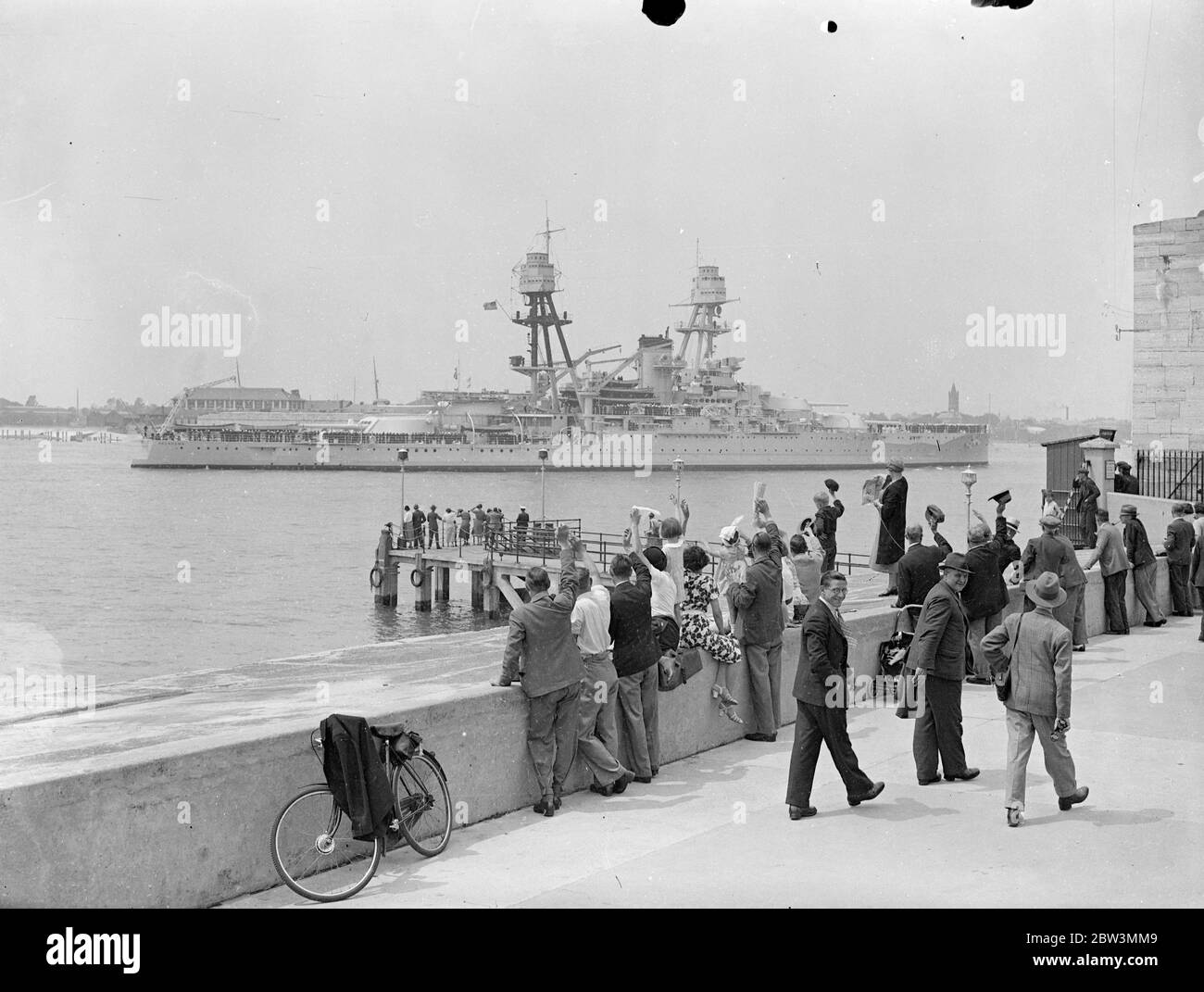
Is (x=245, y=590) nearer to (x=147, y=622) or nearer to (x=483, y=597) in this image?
(x=147, y=622)

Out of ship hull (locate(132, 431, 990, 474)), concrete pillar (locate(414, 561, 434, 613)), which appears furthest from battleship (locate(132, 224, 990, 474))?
concrete pillar (locate(414, 561, 434, 613))

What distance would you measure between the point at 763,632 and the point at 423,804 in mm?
3289

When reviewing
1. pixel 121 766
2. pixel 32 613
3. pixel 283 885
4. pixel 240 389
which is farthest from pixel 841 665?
pixel 240 389

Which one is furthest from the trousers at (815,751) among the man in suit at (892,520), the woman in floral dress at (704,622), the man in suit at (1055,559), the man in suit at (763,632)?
the man in suit at (892,520)

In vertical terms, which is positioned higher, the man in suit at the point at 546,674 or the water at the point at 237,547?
the man in suit at the point at 546,674

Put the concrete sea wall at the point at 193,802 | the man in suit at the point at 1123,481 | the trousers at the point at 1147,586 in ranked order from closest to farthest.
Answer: the concrete sea wall at the point at 193,802 < the trousers at the point at 1147,586 < the man in suit at the point at 1123,481

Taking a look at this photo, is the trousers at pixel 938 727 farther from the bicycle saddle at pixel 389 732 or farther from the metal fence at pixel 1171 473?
the metal fence at pixel 1171 473

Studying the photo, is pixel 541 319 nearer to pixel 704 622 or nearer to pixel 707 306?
pixel 707 306

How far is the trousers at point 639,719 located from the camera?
700 centimetres

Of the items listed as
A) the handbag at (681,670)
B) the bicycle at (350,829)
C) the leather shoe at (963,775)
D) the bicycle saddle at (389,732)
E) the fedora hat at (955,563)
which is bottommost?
the leather shoe at (963,775)

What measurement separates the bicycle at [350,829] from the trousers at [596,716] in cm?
109

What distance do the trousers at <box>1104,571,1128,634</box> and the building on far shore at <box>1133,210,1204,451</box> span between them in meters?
11.2

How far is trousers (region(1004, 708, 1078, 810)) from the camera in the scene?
6.01 metres
